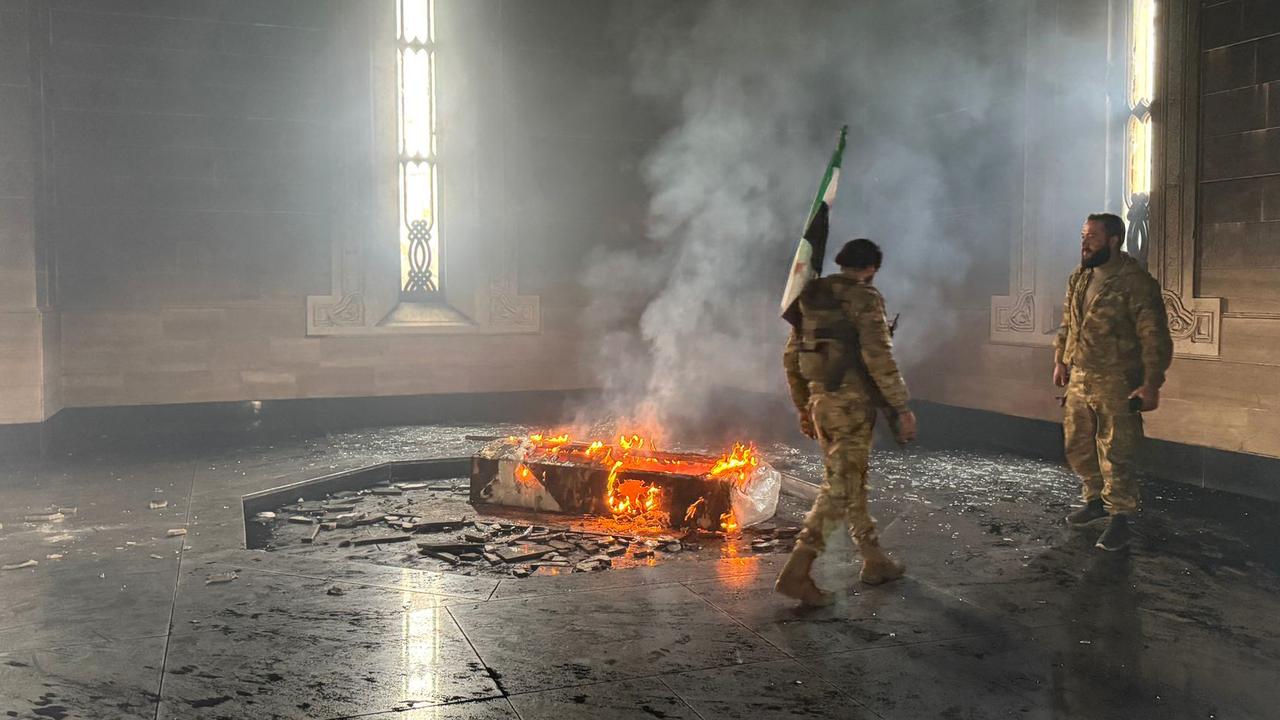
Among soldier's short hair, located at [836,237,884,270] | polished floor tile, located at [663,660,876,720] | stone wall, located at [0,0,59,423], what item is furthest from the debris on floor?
stone wall, located at [0,0,59,423]

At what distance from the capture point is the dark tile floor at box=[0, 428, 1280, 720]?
3534mm

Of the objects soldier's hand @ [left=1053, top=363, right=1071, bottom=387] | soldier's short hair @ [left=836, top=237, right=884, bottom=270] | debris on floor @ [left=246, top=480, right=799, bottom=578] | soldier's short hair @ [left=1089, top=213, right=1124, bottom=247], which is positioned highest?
soldier's short hair @ [left=1089, top=213, right=1124, bottom=247]

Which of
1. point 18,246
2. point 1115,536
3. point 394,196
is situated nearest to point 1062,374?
point 1115,536

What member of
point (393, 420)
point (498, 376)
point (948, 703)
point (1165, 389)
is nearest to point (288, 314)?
point (393, 420)

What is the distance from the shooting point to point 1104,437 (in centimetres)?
608

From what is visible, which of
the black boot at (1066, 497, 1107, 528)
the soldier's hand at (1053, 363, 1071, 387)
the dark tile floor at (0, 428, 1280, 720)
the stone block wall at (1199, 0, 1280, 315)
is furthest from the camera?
the stone block wall at (1199, 0, 1280, 315)

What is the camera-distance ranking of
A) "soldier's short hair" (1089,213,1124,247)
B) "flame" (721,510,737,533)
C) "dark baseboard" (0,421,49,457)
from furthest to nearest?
"dark baseboard" (0,421,49,457), "flame" (721,510,737,533), "soldier's short hair" (1089,213,1124,247)

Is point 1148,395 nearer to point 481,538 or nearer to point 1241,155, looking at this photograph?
point 1241,155

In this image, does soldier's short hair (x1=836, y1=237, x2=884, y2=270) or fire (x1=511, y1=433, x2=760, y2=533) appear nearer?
soldier's short hair (x1=836, y1=237, x2=884, y2=270)

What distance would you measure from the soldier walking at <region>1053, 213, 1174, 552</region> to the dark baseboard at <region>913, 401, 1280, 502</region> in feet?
6.97

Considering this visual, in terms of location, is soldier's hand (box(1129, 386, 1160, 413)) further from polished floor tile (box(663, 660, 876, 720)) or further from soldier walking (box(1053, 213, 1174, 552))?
polished floor tile (box(663, 660, 876, 720))

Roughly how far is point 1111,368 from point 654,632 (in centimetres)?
351

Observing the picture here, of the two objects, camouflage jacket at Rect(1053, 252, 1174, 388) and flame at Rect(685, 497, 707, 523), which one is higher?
camouflage jacket at Rect(1053, 252, 1174, 388)

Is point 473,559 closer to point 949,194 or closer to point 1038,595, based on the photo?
point 1038,595
